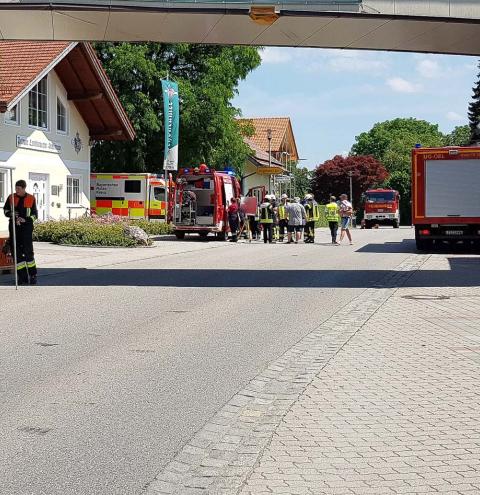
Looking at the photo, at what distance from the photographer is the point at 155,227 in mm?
34438

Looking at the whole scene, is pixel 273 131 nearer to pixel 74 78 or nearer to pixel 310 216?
pixel 74 78

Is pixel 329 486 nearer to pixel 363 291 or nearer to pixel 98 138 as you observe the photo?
pixel 363 291

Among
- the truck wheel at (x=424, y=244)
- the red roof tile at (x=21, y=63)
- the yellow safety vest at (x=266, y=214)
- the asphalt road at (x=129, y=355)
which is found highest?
the red roof tile at (x=21, y=63)

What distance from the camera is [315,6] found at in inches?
574

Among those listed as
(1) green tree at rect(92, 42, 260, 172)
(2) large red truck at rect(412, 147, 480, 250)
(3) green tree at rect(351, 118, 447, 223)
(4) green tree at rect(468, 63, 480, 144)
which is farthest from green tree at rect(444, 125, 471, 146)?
(2) large red truck at rect(412, 147, 480, 250)

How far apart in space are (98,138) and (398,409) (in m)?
31.9

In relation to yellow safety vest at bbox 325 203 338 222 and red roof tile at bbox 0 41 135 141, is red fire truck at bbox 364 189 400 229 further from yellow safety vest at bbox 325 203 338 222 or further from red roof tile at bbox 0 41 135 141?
yellow safety vest at bbox 325 203 338 222

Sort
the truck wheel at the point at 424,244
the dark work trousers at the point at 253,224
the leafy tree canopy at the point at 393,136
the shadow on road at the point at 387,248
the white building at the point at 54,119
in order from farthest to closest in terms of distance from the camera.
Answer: the leafy tree canopy at the point at 393,136, the dark work trousers at the point at 253,224, the white building at the point at 54,119, the shadow on road at the point at 387,248, the truck wheel at the point at 424,244

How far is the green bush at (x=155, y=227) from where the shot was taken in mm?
33537

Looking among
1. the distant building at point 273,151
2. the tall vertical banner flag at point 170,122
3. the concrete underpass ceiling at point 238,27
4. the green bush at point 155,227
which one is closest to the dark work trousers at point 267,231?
the green bush at point 155,227

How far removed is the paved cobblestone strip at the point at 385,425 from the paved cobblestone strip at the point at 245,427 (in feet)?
0.34

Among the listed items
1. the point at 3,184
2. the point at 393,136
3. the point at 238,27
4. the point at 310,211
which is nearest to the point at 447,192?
the point at 310,211

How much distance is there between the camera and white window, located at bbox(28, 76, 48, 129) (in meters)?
31.6

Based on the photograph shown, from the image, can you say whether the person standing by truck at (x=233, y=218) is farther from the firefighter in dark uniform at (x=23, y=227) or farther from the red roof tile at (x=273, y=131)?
the red roof tile at (x=273, y=131)
